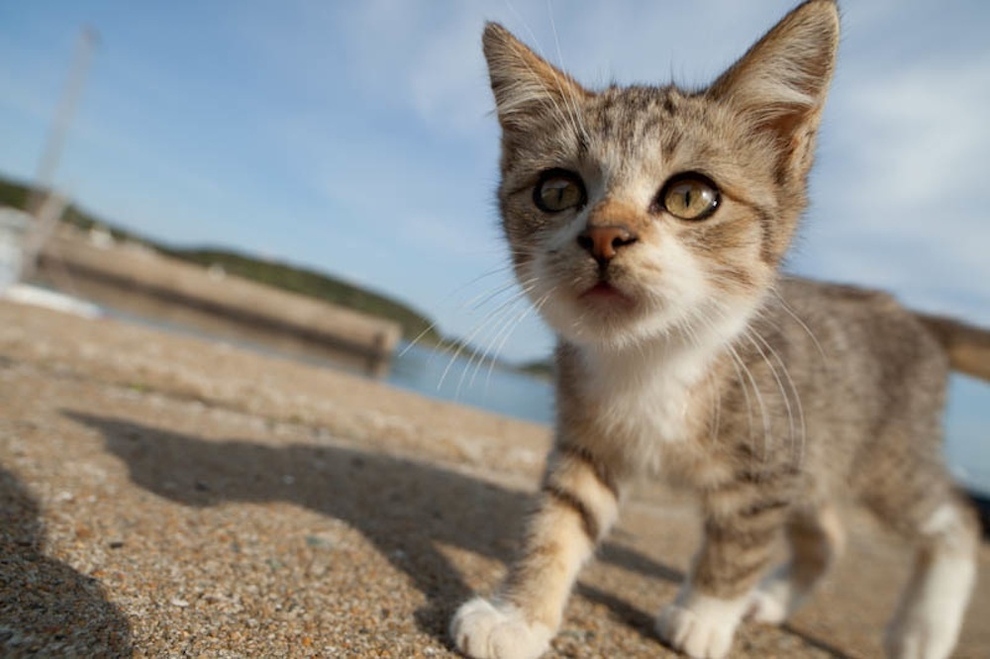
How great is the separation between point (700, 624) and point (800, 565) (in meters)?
1.10

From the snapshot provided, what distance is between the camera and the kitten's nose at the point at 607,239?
4.61 ft

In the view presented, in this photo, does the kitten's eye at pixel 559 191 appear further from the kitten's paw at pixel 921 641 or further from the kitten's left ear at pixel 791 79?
the kitten's paw at pixel 921 641

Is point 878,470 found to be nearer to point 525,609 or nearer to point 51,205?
point 525,609

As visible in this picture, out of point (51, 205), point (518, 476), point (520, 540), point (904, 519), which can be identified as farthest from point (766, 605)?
point (51, 205)

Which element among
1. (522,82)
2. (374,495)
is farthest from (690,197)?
(374,495)

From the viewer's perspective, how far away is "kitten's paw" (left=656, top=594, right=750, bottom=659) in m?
1.67

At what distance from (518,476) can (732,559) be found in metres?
2.10

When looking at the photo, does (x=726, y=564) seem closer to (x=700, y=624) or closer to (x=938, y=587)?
(x=700, y=624)

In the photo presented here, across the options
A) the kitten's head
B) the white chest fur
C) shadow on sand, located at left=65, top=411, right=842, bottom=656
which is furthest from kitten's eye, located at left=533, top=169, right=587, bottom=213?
shadow on sand, located at left=65, top=411, right=842, bottom=656

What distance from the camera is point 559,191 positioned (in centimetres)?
176

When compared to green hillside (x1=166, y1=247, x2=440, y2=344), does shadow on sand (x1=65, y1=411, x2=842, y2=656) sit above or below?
above

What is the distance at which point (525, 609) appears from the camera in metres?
1.55

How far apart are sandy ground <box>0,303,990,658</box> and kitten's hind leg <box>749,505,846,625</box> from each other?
0.35 feet

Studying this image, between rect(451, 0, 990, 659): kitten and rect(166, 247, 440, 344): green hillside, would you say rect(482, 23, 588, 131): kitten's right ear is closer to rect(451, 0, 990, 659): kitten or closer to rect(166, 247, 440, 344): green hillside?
rect(451, 0, 990, 659): kitten
